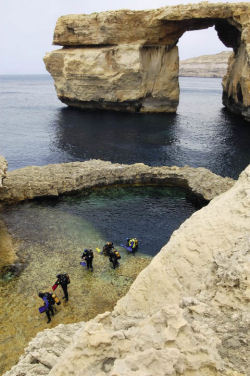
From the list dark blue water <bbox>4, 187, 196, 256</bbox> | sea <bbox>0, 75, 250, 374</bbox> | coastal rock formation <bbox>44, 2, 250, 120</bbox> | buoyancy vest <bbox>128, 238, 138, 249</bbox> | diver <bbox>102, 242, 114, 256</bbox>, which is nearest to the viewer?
sea <bbox>0, 75, 250, 374</bbox>

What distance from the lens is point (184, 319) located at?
5277mm

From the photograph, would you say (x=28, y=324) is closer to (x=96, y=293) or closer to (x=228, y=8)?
(x=96, y=293)

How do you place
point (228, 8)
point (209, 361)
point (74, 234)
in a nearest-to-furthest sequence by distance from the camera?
point (209, 361) → point (74, 234) → point (228, 8)

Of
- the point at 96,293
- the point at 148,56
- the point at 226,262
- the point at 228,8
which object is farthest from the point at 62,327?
the point at 148,56

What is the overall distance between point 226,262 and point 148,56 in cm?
6001

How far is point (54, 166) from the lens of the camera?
103ft

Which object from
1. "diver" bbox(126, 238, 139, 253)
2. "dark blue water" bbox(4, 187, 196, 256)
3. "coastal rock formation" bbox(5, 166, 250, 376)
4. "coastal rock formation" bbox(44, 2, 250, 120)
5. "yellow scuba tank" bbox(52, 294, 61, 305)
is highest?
"coastal rock formation" bbox(44, 2, 250, 120)

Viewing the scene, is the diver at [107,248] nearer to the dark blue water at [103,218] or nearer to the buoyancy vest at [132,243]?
the dark blue water at [103,218]

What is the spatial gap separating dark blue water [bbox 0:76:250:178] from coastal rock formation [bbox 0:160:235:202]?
5545 mm

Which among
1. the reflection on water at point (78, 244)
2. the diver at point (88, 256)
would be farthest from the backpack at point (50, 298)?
the diver at point (88, 256)

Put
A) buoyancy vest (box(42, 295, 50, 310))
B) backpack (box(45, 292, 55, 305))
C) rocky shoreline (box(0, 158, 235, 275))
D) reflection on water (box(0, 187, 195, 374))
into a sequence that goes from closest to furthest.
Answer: buoyancy vest (box(42, 295, 50, 310)) → backpack (box(45, 292, 55, 305)) → reflection on water (box(0, 187, 195, 374)) → rocky shoreline (box(0, 158, 235, 275))

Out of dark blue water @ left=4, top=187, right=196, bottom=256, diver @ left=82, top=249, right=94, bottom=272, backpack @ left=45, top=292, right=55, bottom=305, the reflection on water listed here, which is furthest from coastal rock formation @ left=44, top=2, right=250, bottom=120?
backpack @ left=45, top=292, right=55, bottom=305

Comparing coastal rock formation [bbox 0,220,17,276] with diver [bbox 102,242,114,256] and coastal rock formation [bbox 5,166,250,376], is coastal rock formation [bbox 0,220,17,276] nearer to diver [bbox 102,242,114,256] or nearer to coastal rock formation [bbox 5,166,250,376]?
diver [bbox 102,242,114,256]

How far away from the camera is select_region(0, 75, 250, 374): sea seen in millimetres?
14539
